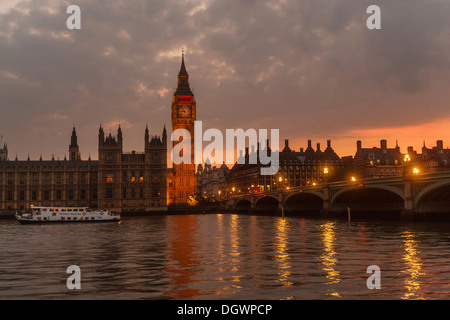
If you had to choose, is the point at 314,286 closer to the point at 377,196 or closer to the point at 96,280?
the point at 96,280

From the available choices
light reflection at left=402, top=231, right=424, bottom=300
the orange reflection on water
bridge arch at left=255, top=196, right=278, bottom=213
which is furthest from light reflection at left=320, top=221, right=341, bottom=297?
bridge arch at left=255, top=196, right=278, bottom=213

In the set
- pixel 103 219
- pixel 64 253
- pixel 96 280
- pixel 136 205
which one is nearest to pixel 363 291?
pixel 96 280

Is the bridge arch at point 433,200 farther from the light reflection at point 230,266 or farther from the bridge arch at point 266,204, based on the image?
the bridge arch at point 266,204

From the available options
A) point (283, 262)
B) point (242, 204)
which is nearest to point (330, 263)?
point (283, 262)

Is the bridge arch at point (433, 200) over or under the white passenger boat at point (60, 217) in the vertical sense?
over

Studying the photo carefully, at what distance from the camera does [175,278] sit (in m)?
23.4

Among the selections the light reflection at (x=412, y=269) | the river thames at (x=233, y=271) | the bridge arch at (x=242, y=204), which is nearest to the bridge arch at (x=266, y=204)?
the bridge arch at (x=242, y=204)

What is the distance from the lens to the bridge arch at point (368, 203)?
304ft

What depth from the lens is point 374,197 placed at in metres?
96.6

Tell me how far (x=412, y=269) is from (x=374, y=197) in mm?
73825

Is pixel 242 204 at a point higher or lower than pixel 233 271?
lower

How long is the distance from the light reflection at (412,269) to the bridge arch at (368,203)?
5082 centimetres

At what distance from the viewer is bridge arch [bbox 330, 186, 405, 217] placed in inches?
3649

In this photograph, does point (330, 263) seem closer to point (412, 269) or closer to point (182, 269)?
point (412, 269)
